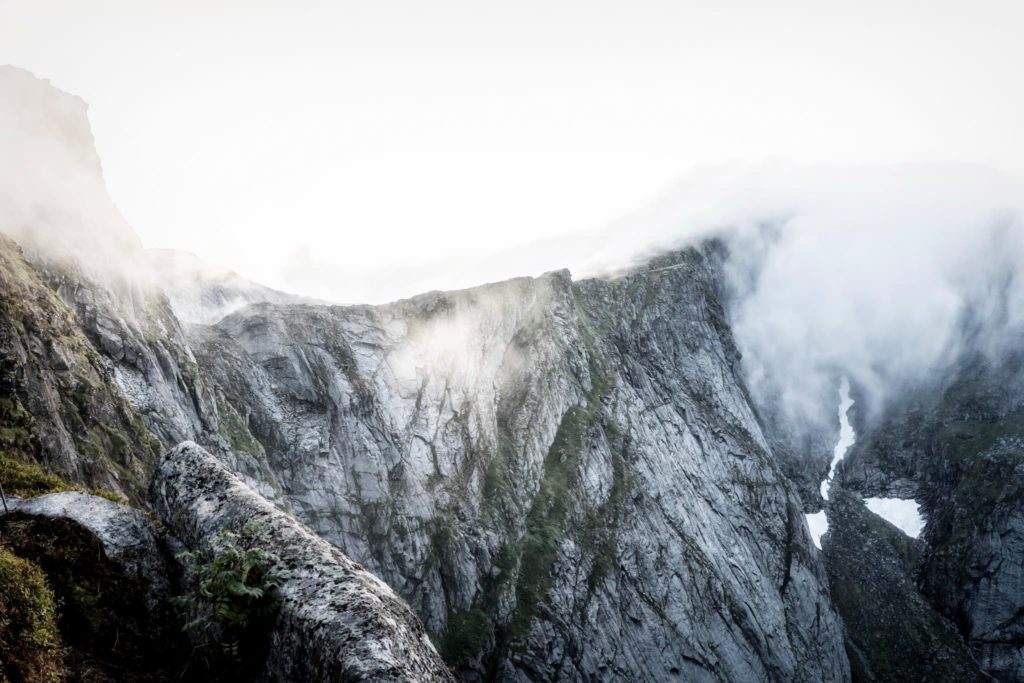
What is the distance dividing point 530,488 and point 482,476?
24.1 ft

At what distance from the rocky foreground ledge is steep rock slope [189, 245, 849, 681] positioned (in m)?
50.9

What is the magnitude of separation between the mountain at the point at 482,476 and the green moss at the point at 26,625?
1.93ft

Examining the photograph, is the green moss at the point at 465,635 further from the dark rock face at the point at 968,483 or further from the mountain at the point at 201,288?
the dark rock face at the point at 968,483

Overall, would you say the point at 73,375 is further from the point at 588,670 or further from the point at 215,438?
the point at 588,670

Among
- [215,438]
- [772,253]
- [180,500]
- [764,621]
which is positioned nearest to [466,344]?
[215,438]

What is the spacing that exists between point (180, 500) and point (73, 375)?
2292 centimetres

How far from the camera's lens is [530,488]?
75625 mm

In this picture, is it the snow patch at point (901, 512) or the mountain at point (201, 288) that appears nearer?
the mountain at point (201, 288)

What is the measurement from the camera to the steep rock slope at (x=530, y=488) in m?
61.9

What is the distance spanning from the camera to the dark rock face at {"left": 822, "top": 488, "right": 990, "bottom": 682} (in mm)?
97375

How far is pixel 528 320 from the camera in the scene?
90.8 meters

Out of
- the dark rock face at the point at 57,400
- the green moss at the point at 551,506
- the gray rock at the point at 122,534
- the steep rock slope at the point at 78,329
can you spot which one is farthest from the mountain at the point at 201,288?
the gray rock at the point at 122,534

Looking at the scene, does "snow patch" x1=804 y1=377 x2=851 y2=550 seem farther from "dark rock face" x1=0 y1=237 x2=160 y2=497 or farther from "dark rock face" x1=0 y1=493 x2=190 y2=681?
"dark rock face" x1=0 y1=493 x2=190 y2=681

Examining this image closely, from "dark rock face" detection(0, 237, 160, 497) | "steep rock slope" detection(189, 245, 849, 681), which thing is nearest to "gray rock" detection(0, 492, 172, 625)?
"dark rock face" detection(0, 237, 160, 497)
